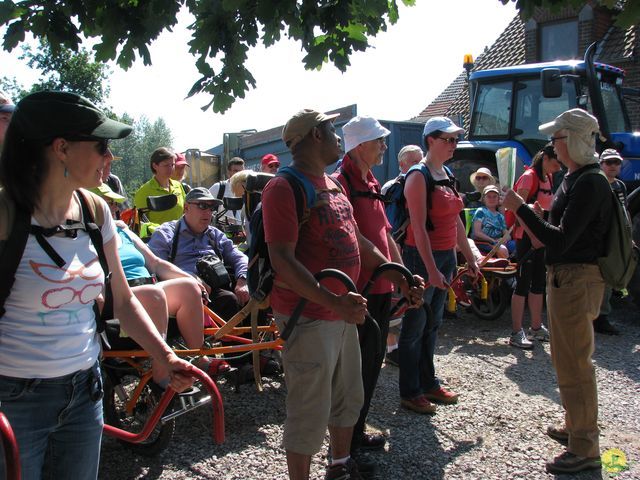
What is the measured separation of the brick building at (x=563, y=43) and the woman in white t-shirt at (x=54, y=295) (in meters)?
13.3

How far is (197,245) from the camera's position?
15.7 feet

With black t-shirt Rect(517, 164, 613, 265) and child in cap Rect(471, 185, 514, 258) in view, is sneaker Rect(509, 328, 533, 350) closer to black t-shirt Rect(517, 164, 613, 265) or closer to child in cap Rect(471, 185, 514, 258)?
child in cap Rect(471, 185, 514, 258)

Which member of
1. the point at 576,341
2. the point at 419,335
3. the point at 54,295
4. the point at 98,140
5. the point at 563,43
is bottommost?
the point at 419,335

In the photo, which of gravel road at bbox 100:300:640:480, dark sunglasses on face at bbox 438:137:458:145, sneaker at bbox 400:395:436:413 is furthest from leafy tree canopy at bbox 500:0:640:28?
sneaker at bbox 400:395:436:413

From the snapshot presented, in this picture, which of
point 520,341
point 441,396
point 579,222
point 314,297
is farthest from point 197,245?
point 520,341

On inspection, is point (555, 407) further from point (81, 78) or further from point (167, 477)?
point (81, 78)

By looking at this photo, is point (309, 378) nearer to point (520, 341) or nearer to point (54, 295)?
point (54, 295)

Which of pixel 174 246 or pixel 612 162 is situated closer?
pixel 174 246

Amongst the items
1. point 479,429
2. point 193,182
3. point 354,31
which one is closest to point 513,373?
point 479,429

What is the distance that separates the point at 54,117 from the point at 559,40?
17826mm

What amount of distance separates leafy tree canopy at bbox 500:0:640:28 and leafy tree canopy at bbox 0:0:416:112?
646 millimetres

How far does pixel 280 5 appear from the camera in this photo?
2.68 meters

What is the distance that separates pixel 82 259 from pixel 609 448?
3.32 metres

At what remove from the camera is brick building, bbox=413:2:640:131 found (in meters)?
15.5
